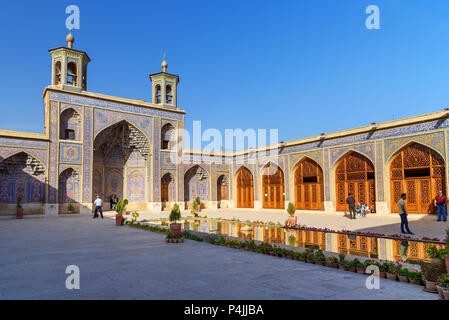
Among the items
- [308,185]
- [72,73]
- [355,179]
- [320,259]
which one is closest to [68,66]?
[72,73]

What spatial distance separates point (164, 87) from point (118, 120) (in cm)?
424

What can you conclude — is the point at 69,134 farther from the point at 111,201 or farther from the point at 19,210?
the point at 111,201

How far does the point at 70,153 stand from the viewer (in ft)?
58.4

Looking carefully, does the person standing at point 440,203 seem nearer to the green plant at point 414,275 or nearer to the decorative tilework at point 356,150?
the decorative tilework at point 356,150

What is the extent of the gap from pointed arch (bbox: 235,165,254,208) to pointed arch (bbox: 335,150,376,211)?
24.7 ft

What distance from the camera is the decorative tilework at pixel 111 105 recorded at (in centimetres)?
1784

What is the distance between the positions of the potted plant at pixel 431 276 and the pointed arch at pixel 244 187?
19.6 meters

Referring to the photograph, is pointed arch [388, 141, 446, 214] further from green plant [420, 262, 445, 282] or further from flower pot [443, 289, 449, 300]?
flower pot [443, 289, 449, 300]

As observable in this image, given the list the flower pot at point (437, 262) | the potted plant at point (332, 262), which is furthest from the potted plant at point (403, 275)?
the potted plant at point (332, 262)

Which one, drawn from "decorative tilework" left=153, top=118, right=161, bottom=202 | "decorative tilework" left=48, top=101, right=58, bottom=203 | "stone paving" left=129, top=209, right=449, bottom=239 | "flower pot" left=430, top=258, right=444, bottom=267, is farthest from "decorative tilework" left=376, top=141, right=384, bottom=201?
"decorative tilework" left=48, top=101, right=58, bottom=203
